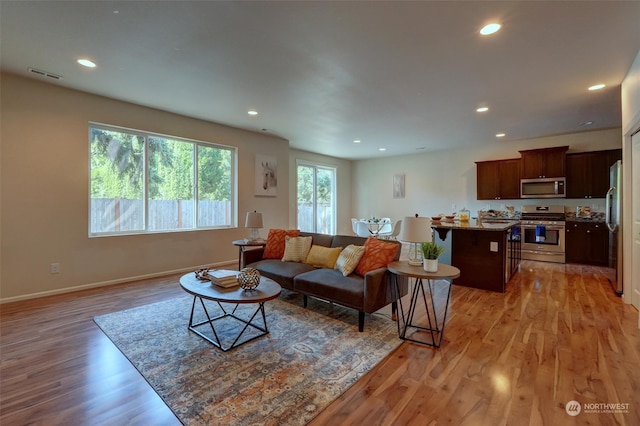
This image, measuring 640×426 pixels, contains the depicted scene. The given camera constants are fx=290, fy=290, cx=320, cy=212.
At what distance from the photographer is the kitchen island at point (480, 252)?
4.12m

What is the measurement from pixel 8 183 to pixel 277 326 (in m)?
3.74

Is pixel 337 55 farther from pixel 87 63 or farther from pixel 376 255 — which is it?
pixel 87 63

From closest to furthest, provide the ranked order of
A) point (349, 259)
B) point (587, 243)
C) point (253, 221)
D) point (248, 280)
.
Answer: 1. point (248, 280)
2. point (349, 259)
3. point (253, 221)
4. point (587, 243)

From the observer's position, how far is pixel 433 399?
1861mm

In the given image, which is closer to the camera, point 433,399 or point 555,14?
point 433,399

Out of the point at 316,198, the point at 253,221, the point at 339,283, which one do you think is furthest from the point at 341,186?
the point at 339,283

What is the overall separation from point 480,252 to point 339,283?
100 inches

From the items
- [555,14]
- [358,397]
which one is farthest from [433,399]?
[555,14]

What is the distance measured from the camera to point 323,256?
146 inches

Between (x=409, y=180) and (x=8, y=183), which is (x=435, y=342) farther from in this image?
(x=409, y=180)

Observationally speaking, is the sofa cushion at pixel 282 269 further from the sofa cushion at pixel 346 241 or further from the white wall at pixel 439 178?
the white wall at pixel 439 178

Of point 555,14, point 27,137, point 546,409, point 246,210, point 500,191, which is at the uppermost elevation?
point 555,14

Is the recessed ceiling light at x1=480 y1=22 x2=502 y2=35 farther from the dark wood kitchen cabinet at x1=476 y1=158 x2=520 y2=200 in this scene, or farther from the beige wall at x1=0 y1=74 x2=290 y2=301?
the dark wood kitchen cabinet at x1=476 y1=158 x2=520 y2=200

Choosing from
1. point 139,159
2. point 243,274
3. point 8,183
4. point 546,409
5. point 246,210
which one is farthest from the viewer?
point 246,210
